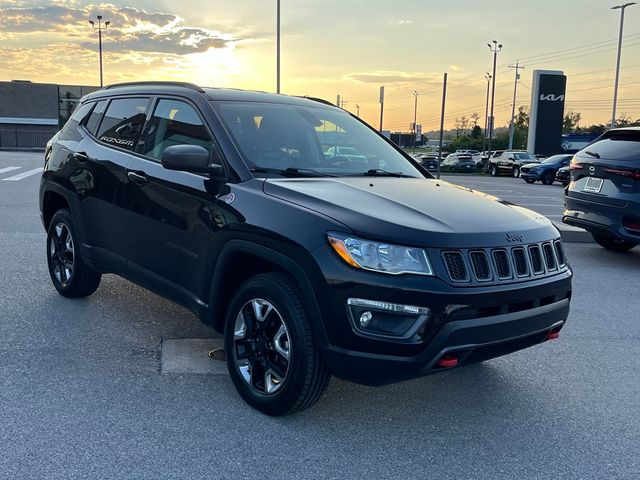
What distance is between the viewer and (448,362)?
314 cm

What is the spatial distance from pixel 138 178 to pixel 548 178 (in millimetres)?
29531

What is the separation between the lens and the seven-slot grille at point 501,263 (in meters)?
3.15

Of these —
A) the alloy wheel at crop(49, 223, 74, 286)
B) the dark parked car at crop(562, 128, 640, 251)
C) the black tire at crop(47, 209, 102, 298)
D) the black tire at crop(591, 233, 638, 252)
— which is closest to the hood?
the black tire at crop(47, 209, 102, 298)

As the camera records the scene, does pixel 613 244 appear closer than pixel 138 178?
No

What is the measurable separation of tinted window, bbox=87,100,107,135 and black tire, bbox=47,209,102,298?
76cm

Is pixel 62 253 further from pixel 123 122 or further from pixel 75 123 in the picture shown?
pixel 123 122

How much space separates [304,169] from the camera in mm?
4152

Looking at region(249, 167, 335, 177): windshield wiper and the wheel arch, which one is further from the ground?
region(249, 167, 335, 177): windshield wiper

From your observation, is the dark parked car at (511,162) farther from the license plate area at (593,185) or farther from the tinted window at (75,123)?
the tinted window at (75,123)

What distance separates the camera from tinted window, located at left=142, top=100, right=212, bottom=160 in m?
4.23

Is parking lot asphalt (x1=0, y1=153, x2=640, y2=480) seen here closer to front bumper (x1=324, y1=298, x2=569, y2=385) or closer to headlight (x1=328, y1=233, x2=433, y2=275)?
front bumper (x1=324, y1=298, x2=569, y2=385)

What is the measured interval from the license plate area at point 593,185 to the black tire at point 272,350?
19.4 ft

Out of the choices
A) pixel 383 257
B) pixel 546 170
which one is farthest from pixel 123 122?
pixel 546 170

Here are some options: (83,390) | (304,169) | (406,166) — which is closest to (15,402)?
(83,390)
